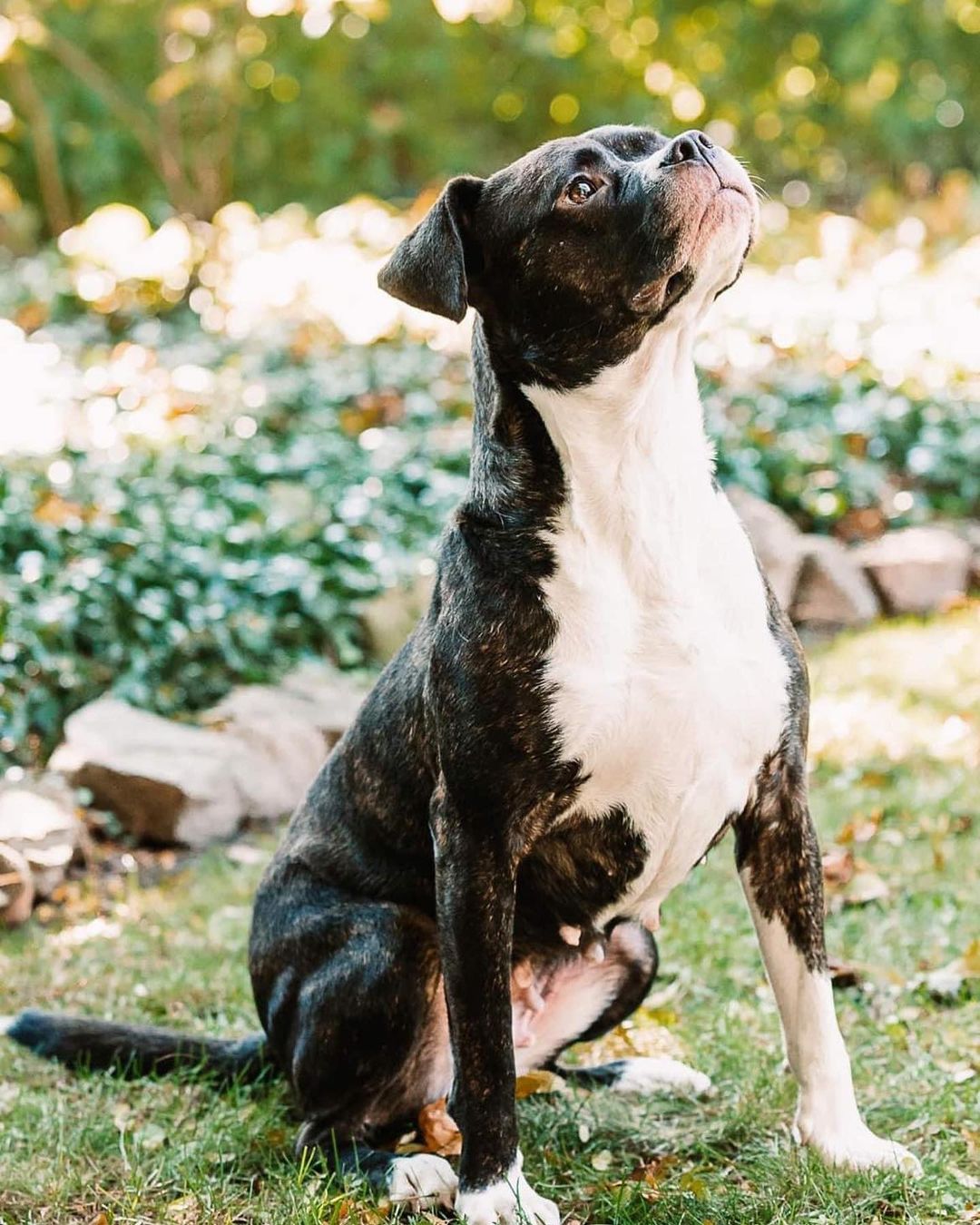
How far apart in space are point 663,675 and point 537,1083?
112 cm

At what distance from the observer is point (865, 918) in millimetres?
4152

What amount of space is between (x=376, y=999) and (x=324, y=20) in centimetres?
882

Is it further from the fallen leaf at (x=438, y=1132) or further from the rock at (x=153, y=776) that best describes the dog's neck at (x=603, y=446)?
the rock at (x=153, y=776)

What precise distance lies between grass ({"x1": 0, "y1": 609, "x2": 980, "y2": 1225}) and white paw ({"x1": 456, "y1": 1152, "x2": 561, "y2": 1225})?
14 centimetres

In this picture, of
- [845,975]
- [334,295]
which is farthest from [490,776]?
[334,295]

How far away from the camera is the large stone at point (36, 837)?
4562 millimetres

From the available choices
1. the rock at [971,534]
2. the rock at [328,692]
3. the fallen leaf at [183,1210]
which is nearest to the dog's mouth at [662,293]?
the fallen leaf at [183,1210]

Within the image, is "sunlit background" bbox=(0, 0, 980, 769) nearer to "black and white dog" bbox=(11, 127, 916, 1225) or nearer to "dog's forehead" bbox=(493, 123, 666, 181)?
"black and white dog" bbox=(11, 127, 916, 1225)

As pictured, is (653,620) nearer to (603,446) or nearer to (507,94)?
(603,446)

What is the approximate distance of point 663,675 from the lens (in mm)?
2588

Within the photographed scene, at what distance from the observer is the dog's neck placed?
8.71 ft

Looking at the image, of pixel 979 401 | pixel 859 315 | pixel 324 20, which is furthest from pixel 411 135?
pixel 979 401

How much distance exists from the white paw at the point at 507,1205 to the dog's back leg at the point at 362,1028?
148 mm

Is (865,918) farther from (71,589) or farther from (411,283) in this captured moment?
(71,589)
